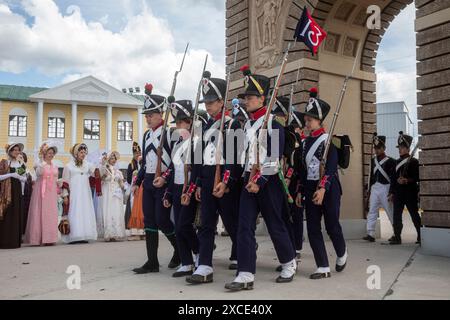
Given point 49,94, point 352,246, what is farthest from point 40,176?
point 49,94

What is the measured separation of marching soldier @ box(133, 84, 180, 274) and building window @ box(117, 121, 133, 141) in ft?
112

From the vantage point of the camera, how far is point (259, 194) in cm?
502

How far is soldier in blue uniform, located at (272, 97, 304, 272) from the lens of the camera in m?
5.36

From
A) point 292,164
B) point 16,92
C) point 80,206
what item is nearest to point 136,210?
point 80,206

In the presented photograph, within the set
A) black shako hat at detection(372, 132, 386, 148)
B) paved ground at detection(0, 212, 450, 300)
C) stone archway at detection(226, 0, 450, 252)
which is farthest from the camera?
stone archway at detection(226, 0, 450, 252)

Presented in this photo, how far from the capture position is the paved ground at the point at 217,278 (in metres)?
4.57

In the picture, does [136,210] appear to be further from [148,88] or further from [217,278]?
[217,278]

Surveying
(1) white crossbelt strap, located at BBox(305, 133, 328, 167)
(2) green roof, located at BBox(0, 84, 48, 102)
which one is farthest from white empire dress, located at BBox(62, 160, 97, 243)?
(2) green roof, located at BBox(0, 84, 48, 102)

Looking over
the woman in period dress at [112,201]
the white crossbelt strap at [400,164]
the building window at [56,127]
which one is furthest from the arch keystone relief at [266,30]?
the building window at [56,127]

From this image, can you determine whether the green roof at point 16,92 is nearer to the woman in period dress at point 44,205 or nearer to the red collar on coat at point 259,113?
the woman in period dress at point 44,205

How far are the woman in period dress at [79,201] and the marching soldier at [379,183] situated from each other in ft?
18.6

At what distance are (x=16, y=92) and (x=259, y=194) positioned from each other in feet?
124

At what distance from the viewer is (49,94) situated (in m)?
38.1

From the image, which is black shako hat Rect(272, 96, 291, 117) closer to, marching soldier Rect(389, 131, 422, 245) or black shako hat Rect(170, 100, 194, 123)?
black shako hat Rect(170, 100, 194, 123)
